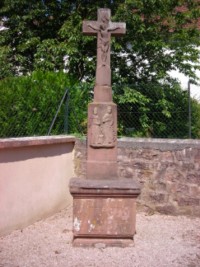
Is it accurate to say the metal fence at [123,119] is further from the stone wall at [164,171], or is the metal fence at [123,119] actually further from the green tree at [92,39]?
the green tree at [92,39]

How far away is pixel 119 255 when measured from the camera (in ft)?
14.6

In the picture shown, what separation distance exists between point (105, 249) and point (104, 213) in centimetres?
46

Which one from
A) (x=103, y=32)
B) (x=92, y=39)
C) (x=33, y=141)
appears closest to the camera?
(x=103, y=32)

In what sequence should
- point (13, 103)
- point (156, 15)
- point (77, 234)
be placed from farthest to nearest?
1. point (156, 15)
2. point (13, 103)
3. point (77, 234)

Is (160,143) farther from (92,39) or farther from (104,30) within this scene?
(92,39)

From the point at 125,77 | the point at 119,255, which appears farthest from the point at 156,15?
the point at 119,255

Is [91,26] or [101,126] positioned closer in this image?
[101,126]

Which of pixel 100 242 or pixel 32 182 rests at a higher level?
pixel 32 182

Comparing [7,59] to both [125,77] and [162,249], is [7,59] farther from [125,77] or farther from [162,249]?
[162,249]

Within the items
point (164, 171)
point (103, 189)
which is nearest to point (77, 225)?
point (103, 189)

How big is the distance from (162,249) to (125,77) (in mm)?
5461

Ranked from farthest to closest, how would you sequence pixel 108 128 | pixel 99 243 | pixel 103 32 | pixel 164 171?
pixel 164 171, pixel 103 32, pixel 108 128, pixel 99 243

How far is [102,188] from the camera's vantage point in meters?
4.57

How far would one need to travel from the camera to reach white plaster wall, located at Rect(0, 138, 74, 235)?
5375 millimetres
